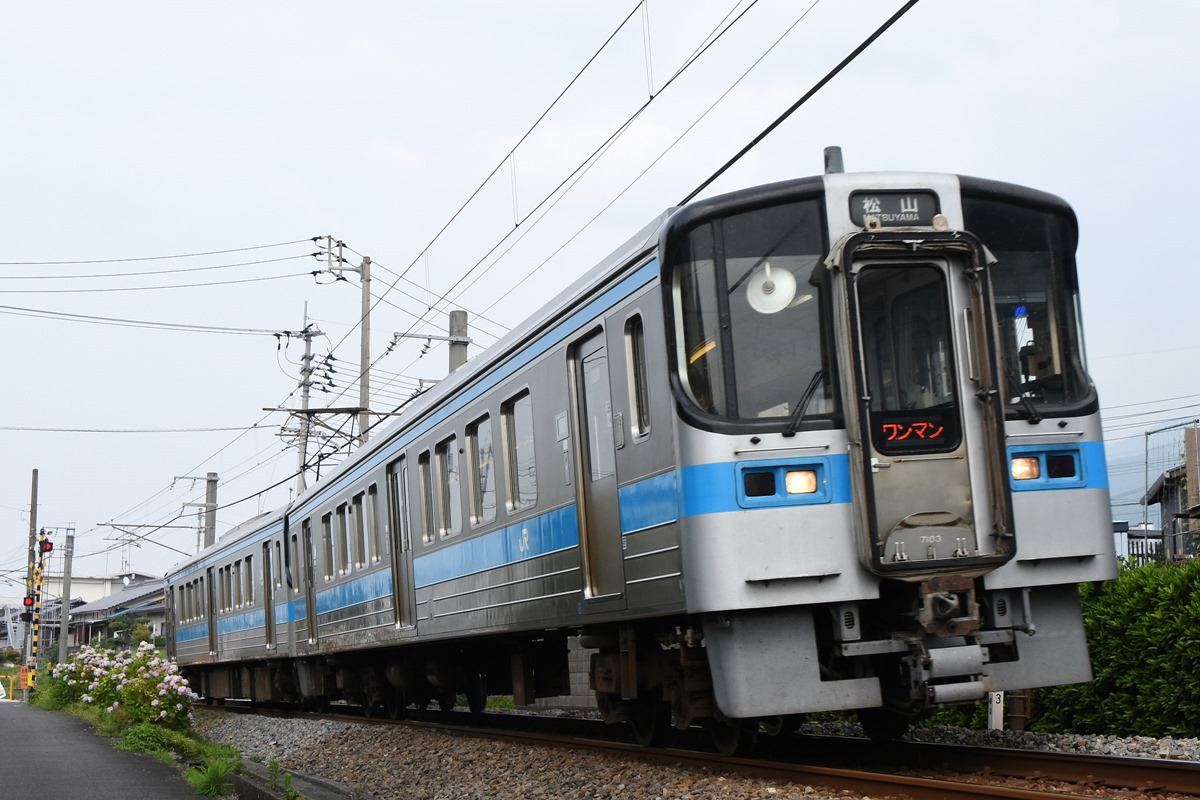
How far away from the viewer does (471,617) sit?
10578 mm

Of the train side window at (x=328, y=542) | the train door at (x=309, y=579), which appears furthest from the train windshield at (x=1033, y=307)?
the train door at (x=309, y=579)

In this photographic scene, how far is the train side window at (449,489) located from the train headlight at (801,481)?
190 inches

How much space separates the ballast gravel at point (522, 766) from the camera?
6.91 m

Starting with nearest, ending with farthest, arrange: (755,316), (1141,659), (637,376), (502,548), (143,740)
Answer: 1. (755,316)
2. (637,376)
3. (1141,659)
4. (502,548)
5. (143,740)

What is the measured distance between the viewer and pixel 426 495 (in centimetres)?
1192

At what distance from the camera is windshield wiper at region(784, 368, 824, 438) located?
21.5 ft

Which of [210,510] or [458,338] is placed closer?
[458,338]

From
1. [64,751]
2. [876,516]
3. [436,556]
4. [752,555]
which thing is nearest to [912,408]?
[876,516]

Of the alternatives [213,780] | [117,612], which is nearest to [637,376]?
[213,780]

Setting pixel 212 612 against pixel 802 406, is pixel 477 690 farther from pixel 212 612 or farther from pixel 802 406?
pixel 212 612

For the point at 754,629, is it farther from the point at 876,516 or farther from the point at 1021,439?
the point at 1021,439

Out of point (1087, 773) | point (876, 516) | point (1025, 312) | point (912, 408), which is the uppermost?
point (1025, 312)

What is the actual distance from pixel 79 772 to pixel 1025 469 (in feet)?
22.5

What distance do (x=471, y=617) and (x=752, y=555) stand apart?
463 cm
